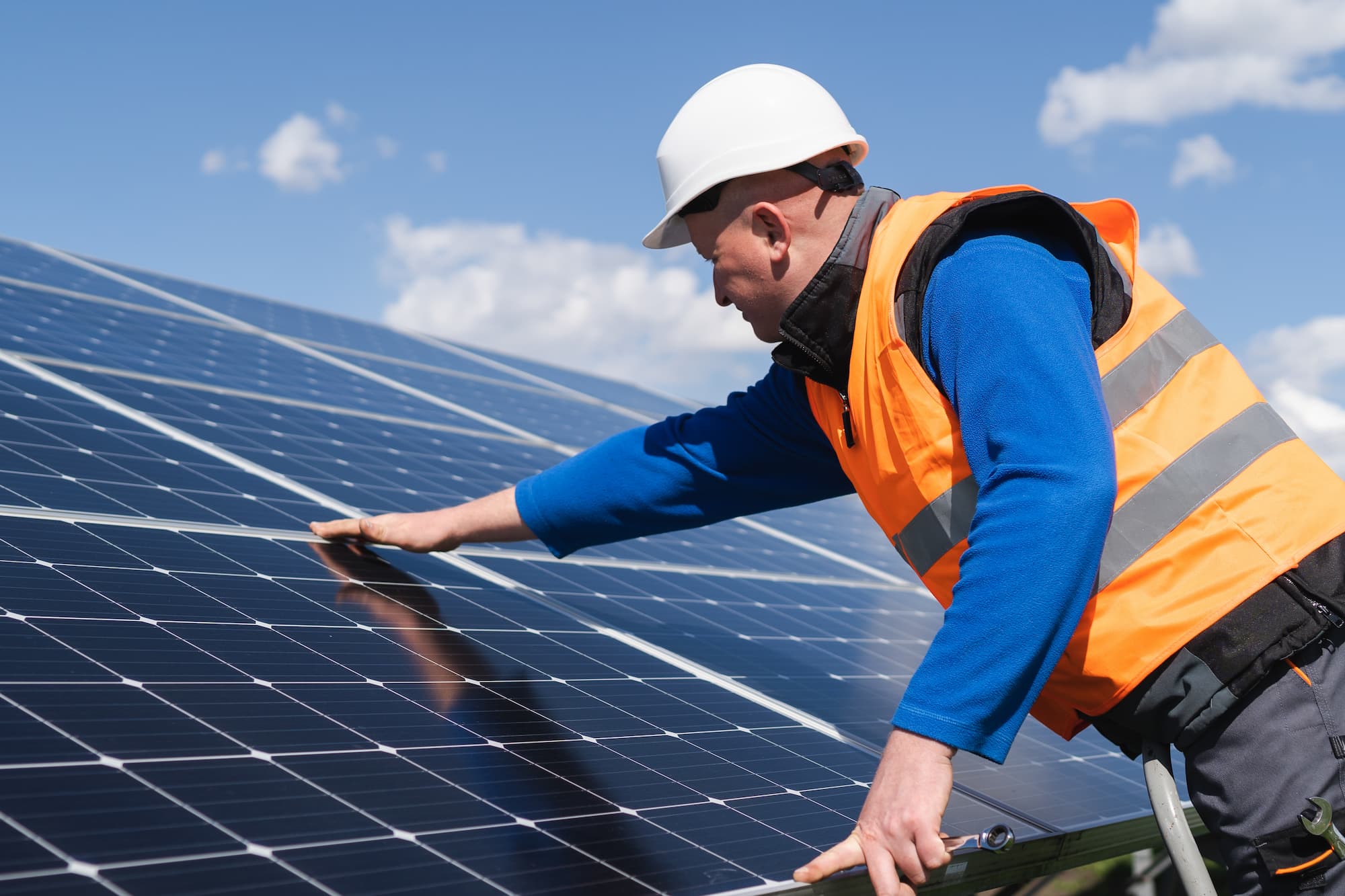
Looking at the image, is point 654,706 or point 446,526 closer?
point 654,706

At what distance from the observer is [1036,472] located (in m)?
2.64

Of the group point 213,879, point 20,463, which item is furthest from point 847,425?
point 20,463

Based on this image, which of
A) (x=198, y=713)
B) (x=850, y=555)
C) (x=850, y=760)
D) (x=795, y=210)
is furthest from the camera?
(x=850, y=555)

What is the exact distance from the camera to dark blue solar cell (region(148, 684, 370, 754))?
112 inches

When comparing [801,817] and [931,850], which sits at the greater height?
[801,817]

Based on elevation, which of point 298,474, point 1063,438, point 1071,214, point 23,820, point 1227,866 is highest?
point 298,474

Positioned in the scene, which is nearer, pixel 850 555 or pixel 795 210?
pixel 795 210

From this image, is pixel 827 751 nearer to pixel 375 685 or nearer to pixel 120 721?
pixel 375 685

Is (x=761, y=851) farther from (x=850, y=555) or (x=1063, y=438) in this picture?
(x=850, y=555)

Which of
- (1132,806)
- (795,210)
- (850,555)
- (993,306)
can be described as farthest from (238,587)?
(850,555)

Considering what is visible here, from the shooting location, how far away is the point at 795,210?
3.27 meters

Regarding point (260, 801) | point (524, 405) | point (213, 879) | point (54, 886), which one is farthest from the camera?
point (524, 405)

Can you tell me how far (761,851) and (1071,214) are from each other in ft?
5.59

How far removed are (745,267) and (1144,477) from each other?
3.69 ft
